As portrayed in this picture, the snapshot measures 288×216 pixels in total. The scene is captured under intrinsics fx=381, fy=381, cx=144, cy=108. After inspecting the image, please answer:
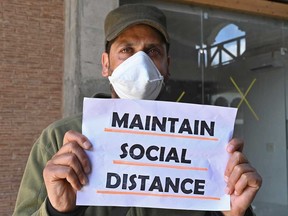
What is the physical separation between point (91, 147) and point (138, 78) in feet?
1.35

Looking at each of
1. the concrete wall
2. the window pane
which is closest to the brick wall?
the concrete wall

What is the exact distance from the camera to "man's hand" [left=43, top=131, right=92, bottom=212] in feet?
4.29

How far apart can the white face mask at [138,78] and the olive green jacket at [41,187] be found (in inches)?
12.1

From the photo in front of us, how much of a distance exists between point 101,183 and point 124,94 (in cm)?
46

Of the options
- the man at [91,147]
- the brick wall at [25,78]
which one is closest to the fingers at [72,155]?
the man at [91,147]

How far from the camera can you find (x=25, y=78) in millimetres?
5668

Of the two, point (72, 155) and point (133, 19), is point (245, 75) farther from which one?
point (72, 155)

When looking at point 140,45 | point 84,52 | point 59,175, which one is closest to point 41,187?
point 59,175

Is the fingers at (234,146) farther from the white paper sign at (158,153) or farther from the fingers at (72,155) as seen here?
the fingers at (72,155)

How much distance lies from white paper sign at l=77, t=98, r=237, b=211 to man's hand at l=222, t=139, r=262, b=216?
36 mm

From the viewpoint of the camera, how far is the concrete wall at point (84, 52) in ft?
18.3

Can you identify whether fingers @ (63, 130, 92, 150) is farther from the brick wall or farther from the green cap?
the brick wall

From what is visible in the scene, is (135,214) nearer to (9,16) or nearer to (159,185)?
(159,185)

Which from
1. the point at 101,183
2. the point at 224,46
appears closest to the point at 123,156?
the point at 101,183
